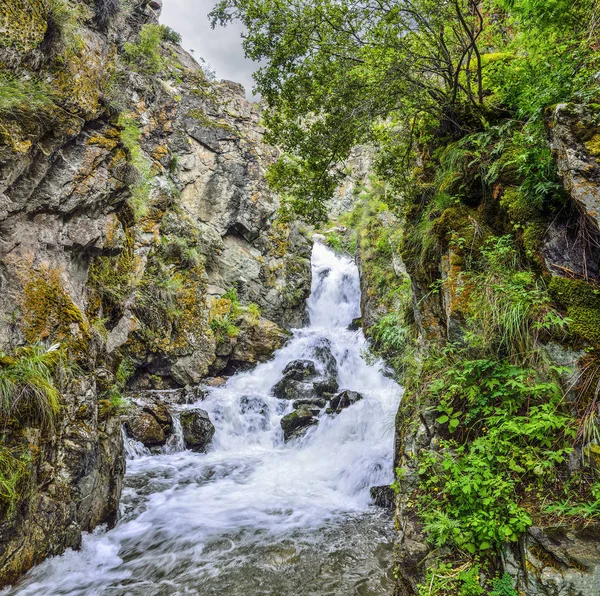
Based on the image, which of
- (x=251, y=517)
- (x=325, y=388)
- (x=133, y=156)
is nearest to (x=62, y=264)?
(x=133, y=156)

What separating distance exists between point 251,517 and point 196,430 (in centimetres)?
467

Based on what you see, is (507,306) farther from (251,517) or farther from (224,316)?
(224,316)

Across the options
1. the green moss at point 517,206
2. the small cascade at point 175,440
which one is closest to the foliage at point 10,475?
the green moss at point 517,206

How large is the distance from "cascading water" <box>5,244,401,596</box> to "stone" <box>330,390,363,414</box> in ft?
1.42

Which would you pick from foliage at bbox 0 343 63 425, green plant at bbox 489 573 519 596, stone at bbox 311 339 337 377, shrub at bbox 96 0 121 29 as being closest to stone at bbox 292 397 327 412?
stone at bbox 311 339 337 377

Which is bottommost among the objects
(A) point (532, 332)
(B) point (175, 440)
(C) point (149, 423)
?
(B) point (175, 440)

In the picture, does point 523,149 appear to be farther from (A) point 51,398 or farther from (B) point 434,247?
(A) point 51,398

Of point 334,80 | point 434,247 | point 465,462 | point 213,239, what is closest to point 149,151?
point 213,239

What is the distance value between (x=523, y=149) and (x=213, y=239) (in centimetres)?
1681

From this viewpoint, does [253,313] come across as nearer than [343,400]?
No

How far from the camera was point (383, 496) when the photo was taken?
780cm

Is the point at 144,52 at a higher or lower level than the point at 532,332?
higher

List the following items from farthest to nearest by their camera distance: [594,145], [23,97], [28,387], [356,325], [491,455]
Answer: [356,325] < [23,97] < [28,387] < [491,455] < [594,145]

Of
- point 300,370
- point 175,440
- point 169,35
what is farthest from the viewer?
point 169,35
